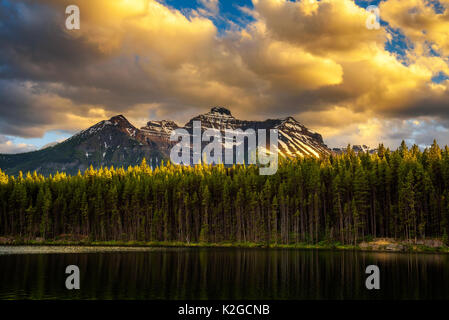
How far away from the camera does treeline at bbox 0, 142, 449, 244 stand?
92125 mm

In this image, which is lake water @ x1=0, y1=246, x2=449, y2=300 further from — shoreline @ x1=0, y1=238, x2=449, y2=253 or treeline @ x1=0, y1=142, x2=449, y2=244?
treeline @ x1=0, y1=142, x2=449, y2=244

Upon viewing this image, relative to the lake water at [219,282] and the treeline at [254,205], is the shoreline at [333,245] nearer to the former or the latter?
the treeline at [254,205]

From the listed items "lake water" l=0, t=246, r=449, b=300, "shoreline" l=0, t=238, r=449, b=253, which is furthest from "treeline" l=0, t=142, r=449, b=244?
"lake water" l=0, t=246, r=449, b=300

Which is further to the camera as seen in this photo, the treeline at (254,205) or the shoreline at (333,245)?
the treeline at (254,205)

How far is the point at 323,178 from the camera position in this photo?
110m

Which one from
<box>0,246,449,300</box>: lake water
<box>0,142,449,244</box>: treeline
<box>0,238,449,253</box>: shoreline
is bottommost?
<box>0,238,449,253</box>: shoreline

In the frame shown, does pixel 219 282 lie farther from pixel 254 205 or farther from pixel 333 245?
pixel 254 205

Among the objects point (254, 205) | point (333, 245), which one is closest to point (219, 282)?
point (333, 245)

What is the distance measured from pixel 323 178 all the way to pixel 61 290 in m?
89.7

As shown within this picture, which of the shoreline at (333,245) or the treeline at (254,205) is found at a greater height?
the treeline at (254,205)

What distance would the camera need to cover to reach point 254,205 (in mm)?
110125

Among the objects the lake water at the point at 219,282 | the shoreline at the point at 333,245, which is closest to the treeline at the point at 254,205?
the shoreline at the point at 333,245

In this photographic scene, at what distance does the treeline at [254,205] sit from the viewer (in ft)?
302
